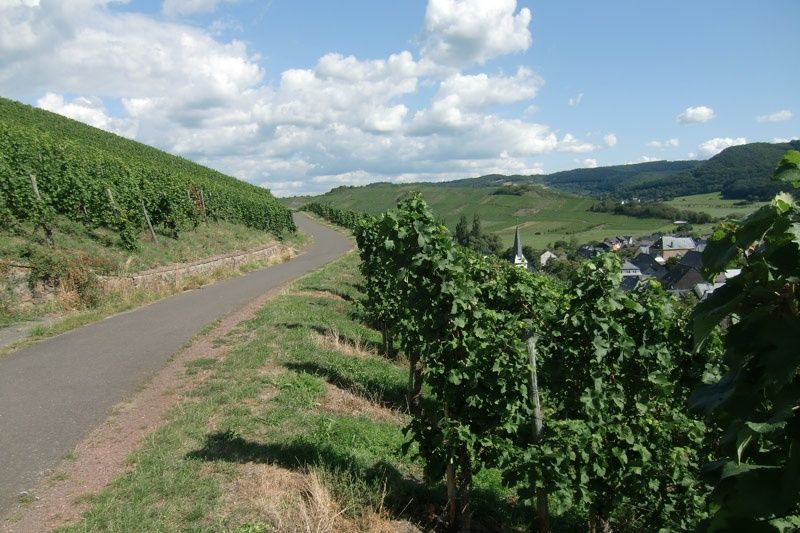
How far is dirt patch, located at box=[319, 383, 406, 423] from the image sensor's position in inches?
336

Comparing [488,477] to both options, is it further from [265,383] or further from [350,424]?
[265,383]

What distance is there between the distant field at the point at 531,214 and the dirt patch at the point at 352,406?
7580 centimetres

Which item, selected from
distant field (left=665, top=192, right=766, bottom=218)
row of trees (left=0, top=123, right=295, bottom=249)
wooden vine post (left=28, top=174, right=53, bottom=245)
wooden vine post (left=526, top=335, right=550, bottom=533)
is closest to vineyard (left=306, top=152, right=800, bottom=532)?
wooden vine post (left=526, top=335, right=550, bottom=533)

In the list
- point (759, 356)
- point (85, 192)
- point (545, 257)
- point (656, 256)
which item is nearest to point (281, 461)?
point (759, 356)

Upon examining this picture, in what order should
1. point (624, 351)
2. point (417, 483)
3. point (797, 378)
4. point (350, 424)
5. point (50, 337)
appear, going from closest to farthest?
1. point (797, 378)
2. point (624, 351)
3. point (417, 483)
4. point (350, 424)
5. point (50, 337)

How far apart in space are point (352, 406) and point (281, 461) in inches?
108

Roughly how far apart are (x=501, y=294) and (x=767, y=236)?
5843mm

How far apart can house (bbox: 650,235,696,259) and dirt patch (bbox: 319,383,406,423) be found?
277 ft

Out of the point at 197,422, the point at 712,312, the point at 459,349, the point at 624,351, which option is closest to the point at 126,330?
the point at 197,422

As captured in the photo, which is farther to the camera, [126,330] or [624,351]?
[126,330]

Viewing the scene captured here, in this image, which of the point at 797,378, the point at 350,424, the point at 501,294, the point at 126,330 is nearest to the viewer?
the point at 797,378

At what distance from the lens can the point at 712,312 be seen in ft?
4.24

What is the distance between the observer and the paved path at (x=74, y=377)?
630cm

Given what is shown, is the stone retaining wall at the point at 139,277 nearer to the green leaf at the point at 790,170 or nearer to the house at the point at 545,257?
the green leaf at the point at 790,170
